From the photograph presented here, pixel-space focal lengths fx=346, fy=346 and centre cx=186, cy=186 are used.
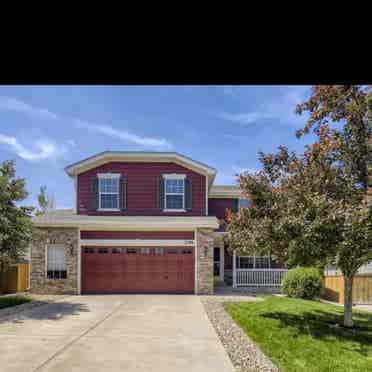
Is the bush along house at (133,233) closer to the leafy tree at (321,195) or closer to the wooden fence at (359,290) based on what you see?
the wooden fence at (359,290)

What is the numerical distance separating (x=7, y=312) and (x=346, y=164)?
10886 millimetres

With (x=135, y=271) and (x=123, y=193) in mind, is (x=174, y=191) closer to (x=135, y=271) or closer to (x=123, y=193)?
(x=123, y=193)

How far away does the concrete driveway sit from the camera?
594 cm

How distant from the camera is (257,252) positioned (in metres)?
9.30

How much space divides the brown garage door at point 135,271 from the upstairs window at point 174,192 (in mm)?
2317

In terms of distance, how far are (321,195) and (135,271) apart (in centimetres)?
1001

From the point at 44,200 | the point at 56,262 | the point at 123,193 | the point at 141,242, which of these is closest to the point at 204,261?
the point at 141,242

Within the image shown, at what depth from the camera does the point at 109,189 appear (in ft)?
56.6

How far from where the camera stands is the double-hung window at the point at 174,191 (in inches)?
675
